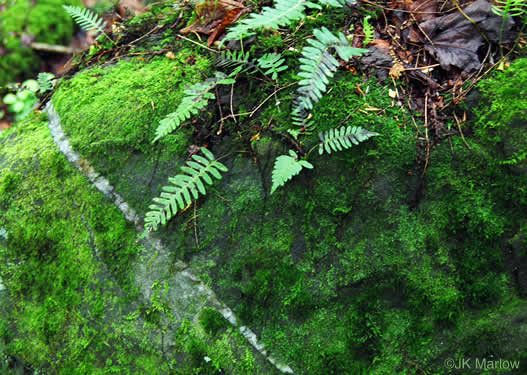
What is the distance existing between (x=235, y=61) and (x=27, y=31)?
4288mm

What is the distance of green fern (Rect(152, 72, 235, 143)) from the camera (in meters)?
2.09

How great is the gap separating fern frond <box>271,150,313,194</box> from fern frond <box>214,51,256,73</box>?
737mm

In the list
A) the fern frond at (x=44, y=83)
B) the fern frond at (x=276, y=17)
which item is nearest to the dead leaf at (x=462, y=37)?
the fern frond at (x=276, y=17)

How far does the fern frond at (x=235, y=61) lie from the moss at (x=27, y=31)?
3.78 m

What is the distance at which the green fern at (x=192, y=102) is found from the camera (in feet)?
6.85

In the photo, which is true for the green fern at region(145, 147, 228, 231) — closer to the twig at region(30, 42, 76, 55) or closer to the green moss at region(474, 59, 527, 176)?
the green moss at region(474, 59, 527, 176)

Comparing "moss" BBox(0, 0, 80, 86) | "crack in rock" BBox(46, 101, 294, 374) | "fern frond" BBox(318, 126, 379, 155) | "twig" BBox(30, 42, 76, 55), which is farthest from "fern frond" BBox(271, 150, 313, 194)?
"moss" BBox(0, 0, 80, 86)

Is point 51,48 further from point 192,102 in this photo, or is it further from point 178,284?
point 178,284

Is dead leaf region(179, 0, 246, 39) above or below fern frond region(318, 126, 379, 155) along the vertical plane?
above

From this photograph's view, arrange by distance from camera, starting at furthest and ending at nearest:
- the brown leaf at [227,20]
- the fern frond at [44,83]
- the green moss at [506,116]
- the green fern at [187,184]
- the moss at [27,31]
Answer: the moss at [27,31]
the fern frond at [44,83]
the brown leaf at [227,20]
the green fern at [187,184]
the green moss at [506,116]

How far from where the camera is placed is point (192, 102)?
2.15 m

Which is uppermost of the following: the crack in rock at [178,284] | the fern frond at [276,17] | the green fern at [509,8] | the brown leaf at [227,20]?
the fern frond at [276,17]

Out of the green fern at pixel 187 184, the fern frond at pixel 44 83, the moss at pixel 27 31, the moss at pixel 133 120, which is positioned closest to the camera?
the green fern at pixel 187 184

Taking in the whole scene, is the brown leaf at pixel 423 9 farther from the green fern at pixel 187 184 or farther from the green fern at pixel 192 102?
the green fern at pixel 187 184
